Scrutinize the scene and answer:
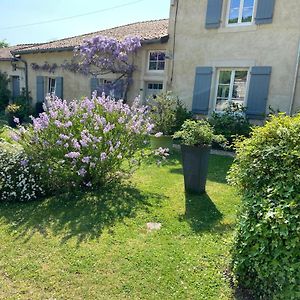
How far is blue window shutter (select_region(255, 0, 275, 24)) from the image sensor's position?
8812mm

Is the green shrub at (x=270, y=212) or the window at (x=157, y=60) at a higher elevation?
the window at (x=157, y=60)

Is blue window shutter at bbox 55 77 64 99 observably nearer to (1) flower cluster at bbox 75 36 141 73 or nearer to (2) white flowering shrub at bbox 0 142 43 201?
(1) flower cluster at bbox 75 36 141 73

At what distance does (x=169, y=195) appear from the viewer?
5332mm

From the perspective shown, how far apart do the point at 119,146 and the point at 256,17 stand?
263 inches

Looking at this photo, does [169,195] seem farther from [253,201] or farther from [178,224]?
[253,201]

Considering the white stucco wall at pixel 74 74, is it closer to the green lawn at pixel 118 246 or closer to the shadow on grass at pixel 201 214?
the shadow on grass at pixel 201 214

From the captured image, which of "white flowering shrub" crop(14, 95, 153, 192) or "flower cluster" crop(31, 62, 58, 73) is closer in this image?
"white flowering shrub" crop(14, 95, 153, 192)

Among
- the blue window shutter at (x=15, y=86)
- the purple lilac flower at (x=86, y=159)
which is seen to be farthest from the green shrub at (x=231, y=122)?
the blue window shutter at (x=15, y=86)

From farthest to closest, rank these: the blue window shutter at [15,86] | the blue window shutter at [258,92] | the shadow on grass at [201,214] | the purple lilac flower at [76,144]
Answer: the blue window shutter at [15,86] → the blue window shutter at [258,92] → the purple lilac flower at [76,144] → the shadow on grass at [201,214]

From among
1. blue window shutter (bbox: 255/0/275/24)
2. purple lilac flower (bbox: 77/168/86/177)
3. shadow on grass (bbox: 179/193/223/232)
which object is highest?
blue window shutter (bbox: 255/0/275/24)

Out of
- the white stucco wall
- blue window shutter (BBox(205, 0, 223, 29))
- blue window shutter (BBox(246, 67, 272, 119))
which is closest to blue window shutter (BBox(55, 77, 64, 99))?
the white stucco wall

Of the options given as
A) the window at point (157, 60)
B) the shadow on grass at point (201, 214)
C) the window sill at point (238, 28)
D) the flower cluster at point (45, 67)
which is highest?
the window sill at point (238, 28)

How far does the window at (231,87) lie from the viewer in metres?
9.72

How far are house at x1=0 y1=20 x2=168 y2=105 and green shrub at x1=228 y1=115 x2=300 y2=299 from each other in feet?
28.8
